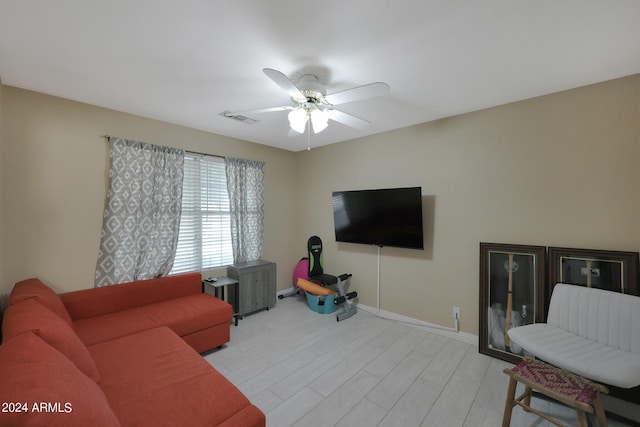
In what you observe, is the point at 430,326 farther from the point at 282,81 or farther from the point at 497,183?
the point at 282,81

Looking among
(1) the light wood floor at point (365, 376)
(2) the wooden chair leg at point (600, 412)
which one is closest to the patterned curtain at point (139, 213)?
(1) the light wood floor at point (365, 376)

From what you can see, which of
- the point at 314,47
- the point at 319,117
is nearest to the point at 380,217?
the point at 319,117

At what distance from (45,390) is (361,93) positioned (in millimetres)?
2102

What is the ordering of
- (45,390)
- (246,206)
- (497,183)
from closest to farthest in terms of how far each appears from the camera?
1. (45,390)
2. (497,183)
3. (246,206)

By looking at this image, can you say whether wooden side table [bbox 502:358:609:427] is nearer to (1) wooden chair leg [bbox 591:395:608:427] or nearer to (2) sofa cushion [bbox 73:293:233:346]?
(1) wooden chair leg [bbox 591:395:608:427]

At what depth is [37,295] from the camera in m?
1.93

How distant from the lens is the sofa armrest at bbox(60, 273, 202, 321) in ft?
8.08

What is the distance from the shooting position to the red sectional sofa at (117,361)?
890 mm

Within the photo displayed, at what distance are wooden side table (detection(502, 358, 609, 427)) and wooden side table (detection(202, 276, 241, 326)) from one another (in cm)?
286

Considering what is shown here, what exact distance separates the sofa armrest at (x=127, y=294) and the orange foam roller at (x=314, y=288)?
4.69ft

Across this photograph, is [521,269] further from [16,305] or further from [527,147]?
[16,305]

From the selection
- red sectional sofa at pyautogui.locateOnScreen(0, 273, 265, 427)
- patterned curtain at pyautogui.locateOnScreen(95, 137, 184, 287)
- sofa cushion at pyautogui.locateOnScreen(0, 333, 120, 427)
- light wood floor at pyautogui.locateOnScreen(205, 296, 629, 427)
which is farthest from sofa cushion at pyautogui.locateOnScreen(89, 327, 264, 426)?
patterned curtain at pyautogui.locateOnScreen(95, 137, 184, 287)

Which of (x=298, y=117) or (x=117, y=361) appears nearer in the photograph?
(x=117, y=361)

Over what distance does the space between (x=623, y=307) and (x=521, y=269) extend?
71cm
